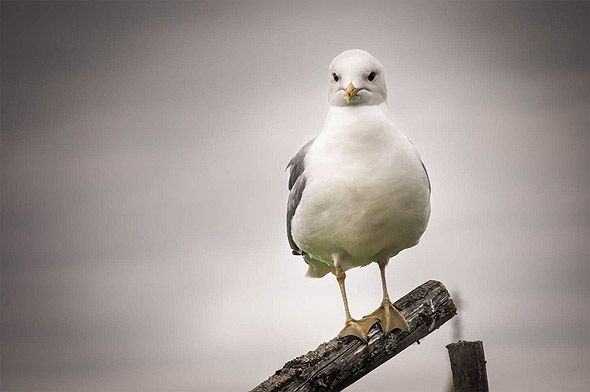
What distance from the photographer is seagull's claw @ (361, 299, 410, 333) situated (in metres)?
6.57

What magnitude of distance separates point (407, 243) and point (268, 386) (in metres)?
1.23

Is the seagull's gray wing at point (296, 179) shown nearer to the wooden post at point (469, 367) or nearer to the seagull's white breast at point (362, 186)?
the seagull's white breast at point (362, 186)

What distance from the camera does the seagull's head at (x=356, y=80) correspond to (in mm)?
6043

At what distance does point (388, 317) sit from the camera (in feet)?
21.6

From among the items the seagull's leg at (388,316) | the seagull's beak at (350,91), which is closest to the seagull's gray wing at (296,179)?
the seagull's beak at (350,91)

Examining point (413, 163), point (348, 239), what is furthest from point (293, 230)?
point (413, 163)

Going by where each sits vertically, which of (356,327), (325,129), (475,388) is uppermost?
(325,129)

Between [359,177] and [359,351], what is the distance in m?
1.14

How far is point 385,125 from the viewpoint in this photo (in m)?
6.11

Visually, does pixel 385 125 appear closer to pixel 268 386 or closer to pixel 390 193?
pixel 390 193

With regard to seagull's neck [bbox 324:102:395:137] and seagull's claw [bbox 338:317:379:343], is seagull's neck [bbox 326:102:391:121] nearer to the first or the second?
seagull's neck [bbox 324:102:395:137]

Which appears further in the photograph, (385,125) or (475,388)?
(475,388)

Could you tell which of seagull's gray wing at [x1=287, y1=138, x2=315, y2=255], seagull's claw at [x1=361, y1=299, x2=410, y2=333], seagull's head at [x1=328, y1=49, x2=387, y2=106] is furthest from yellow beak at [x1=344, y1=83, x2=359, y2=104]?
seagull's claw at [x1=361, y1=299, x2=410, y2=333]

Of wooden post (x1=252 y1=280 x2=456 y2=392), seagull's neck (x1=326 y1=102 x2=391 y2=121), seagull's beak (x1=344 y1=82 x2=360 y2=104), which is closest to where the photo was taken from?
seagull's beak (x1=344 y1=82 x2=360 y2=104)
